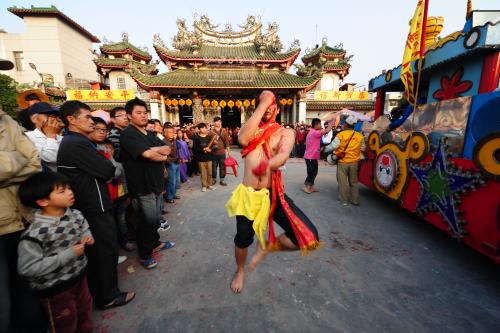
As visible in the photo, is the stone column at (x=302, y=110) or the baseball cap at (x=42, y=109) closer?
the baseball cap at (x=42, y=109)

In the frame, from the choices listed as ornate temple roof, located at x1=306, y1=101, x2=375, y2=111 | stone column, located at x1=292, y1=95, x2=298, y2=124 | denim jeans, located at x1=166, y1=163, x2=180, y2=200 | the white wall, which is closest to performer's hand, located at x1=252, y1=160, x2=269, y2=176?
denim jeans, located at x1=166, y1=163, x2=180, y2=200

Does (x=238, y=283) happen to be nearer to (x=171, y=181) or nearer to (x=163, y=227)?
(x=163, y=227)

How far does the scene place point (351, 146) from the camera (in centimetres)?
448

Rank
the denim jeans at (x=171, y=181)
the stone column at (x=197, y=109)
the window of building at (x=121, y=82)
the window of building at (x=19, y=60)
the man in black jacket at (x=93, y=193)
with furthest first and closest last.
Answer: the window of building at (x=19, y=60) < the window of building at (x=121, y=82) < the stone column at (x=197, y=109) < the denim jeans at (x=171, y=181) < the man in black jacket at (x=93, y=193)

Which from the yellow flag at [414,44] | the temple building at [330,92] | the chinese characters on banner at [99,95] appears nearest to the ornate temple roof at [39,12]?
the chinese characters on banner at [99,95]

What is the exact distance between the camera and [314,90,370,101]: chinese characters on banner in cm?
1903

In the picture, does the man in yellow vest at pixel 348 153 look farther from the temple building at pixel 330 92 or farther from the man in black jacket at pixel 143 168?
the temple building at pixel 330 92

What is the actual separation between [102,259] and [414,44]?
4.94 metres

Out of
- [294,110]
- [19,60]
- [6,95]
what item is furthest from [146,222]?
[19,60]

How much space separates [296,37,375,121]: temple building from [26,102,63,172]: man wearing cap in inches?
607

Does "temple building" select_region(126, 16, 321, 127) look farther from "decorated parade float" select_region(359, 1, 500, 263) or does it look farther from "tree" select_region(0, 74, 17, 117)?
"decorated parade float" select_region(359, 1, 500, 263)

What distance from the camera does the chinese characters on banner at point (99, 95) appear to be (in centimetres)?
1852

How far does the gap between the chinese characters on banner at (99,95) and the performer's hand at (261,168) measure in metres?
20.0

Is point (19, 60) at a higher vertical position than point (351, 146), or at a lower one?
higher
